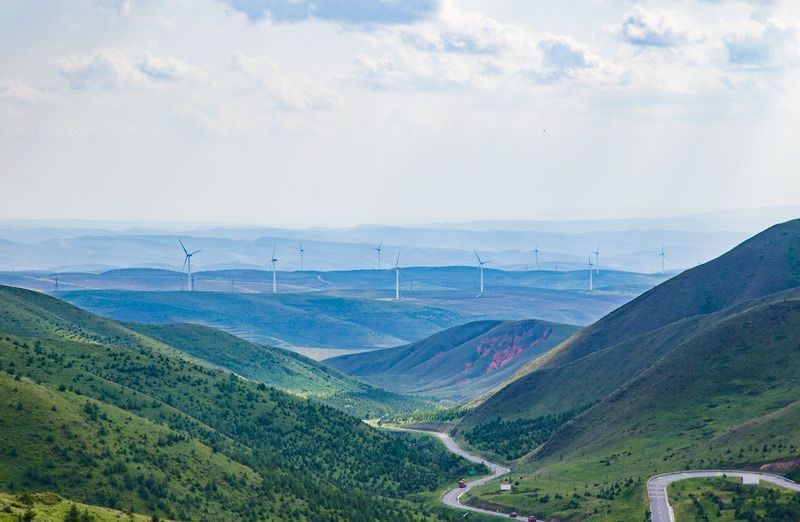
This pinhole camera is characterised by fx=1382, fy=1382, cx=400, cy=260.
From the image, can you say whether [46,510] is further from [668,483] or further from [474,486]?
[474,486]

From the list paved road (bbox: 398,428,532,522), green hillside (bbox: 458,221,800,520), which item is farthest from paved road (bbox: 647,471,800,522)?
paved road (bbox: 398,428,532,522)

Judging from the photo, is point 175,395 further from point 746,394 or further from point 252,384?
point 746,394

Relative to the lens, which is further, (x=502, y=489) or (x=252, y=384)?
(x=252, y=384)

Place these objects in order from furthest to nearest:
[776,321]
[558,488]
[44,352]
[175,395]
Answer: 1. [776,321]
2. [175,395]
3. [44,352]
4. [558,488]

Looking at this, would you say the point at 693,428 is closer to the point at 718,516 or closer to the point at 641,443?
the point at 641,443

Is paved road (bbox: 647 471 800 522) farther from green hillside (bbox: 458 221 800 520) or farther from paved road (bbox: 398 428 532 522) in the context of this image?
paved road (bbox: 398 428 532 522)

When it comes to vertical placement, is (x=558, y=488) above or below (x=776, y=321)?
below

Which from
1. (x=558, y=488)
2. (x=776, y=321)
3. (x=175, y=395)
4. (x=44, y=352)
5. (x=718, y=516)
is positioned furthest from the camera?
(x=776, y=321)

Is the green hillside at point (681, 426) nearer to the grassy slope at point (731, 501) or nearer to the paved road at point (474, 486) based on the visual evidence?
the paved road at point (474, 486)

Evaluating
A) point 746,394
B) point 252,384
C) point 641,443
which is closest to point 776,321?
point 746,394
